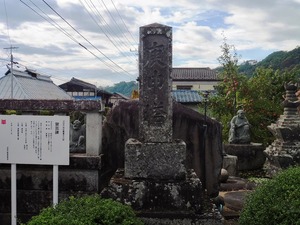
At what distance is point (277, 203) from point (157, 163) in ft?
5.07

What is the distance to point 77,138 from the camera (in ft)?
19.2

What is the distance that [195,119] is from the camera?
5816 mm

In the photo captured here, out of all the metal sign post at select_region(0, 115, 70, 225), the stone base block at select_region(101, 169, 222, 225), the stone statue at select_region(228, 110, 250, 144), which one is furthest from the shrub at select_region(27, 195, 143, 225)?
the stone statue at select_region(228, 110, 250, 144)

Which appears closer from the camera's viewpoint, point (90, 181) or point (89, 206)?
point (89, 206)

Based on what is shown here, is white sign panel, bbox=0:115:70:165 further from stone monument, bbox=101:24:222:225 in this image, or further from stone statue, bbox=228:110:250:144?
stone statue, bbox=228:110:250:144

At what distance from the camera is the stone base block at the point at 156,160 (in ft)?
15.3

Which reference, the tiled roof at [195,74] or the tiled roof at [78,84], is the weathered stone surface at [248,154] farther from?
the tiled roof at [195,74]

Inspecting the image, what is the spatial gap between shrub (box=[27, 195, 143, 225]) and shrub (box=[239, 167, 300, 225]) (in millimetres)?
1266

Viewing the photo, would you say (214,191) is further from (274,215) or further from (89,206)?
(89,206)

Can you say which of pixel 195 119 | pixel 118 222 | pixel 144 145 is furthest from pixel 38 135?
pixel 195 119

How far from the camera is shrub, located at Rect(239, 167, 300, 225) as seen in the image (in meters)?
3.59

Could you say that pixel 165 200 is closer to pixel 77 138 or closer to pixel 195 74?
pixel 77 138

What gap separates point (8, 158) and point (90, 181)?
1.16 m

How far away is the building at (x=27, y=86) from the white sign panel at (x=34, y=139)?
62.9ft
